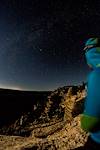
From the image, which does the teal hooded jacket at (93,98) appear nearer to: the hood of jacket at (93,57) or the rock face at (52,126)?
the hood of jacket at (93,57)

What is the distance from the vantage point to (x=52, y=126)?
8109mm

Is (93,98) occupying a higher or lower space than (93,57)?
lower

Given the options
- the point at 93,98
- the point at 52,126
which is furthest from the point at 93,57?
the point at 52,126

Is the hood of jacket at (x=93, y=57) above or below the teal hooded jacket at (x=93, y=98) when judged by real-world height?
above

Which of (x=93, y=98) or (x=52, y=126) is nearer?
(x=93, y=98)

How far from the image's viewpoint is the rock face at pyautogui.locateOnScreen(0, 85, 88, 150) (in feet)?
19.7

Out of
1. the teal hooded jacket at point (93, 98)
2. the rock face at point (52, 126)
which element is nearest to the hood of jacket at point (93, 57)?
the teal hooded jacket at point (93, 98)

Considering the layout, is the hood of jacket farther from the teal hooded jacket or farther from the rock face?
the rock face

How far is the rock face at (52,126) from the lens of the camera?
19.7 ft

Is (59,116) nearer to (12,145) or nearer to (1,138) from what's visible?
(1,138)

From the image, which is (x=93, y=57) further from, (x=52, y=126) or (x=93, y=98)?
(x=52, y=126)

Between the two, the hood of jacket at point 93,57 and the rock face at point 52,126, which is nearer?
the hood of jacket at point 93,57

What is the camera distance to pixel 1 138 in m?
7.32

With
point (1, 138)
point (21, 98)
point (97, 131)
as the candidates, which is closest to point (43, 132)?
point (1, 138)
